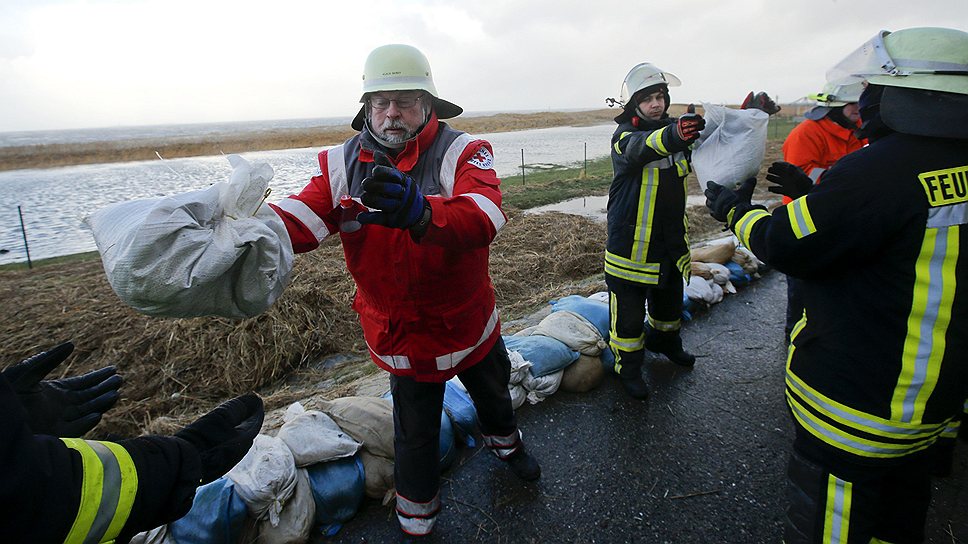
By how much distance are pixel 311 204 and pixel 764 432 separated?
8.92ft

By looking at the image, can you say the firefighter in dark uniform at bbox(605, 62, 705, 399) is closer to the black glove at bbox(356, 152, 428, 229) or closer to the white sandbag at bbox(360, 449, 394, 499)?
the white sandbag at bbox(360, 449, 394, 499)

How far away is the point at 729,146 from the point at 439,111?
146 cm

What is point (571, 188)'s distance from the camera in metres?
12.2

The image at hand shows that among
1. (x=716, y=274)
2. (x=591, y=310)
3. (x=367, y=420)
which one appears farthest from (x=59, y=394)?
(x=716, y=274)

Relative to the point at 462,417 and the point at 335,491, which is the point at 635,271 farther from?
the point at 335,491

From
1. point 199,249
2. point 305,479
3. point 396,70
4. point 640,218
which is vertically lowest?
point 305,479

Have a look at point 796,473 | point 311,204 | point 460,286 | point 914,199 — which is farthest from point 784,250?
point 311,204

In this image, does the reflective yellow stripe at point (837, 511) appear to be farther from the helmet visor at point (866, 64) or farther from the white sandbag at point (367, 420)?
the white sandbag at point (367, 420)

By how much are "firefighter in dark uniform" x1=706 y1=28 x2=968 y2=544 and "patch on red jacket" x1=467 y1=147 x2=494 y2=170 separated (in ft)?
3.29

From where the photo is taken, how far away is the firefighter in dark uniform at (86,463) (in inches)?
36.1

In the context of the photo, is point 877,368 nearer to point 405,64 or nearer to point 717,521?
point 717,521

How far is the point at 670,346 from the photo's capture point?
11.4 feet

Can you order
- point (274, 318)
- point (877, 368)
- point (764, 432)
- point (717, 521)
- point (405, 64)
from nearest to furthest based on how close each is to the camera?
point (877, 368) → point (405, 64) → point (717, 521) → point (764, 432) → point (274, 318)

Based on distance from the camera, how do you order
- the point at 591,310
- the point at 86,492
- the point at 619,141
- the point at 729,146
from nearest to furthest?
the point at 86,492 < the point at 729,146 < the point at 619,141 < the point at 591,310
